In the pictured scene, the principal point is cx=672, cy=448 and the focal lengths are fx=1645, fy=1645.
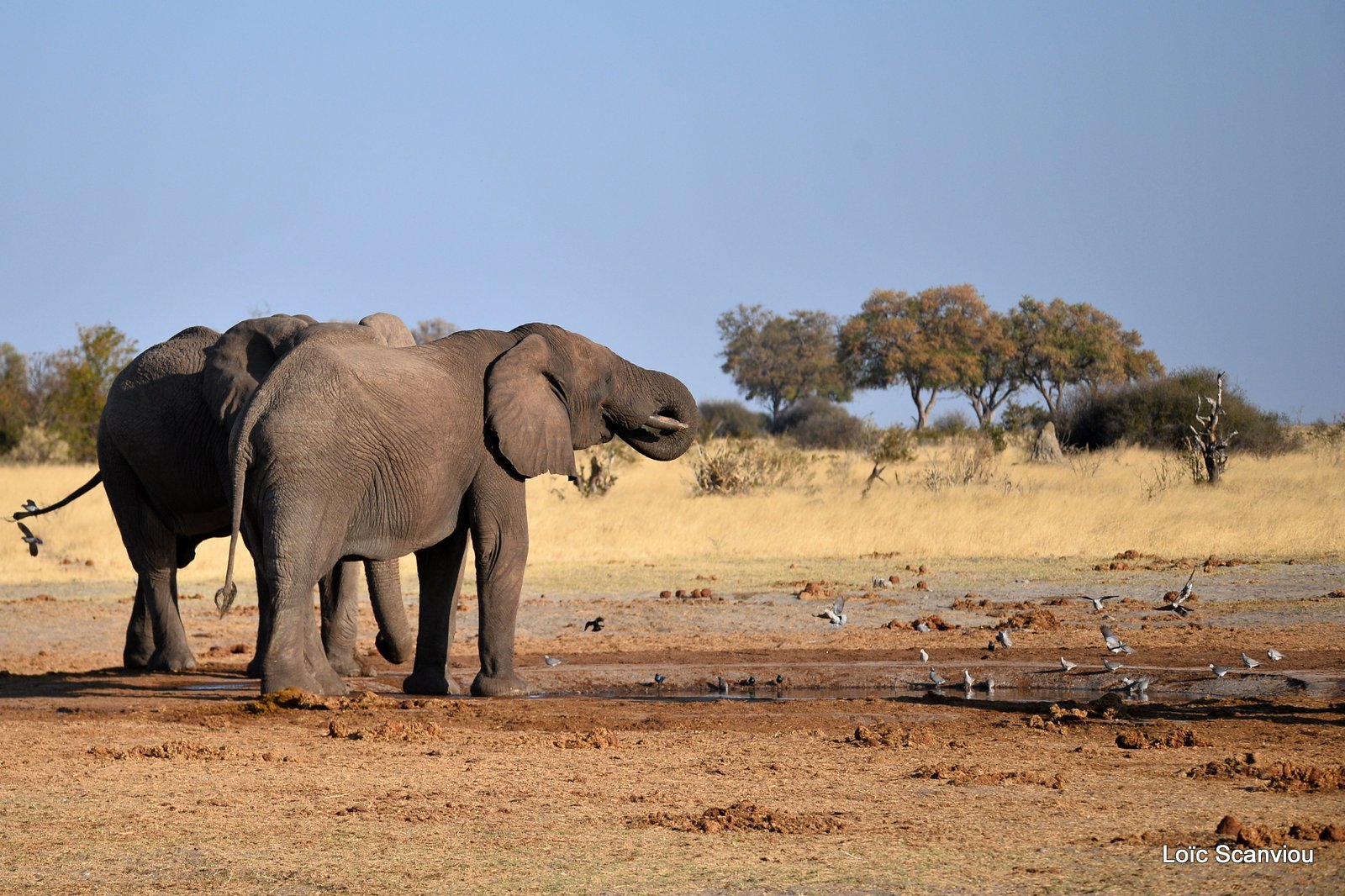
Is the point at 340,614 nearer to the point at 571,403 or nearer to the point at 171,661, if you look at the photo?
the point at 171,661

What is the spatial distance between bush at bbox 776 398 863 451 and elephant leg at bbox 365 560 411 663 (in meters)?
37.0

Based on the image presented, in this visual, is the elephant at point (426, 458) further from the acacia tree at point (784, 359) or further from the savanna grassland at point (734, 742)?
the acacia tree at point (784, 359)

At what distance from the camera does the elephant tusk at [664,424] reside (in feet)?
39.7

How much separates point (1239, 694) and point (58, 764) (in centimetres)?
720

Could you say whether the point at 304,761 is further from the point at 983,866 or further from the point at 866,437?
the point at 866,437

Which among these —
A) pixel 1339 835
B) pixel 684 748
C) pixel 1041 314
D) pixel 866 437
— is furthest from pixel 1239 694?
pixel 1041 314

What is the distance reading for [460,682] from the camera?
1199cm

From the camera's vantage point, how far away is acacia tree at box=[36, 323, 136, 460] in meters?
39.2

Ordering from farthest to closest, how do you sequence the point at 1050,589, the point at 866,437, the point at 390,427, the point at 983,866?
the point at 866,437
the point at 1050,589
the point at 390,427
the point at 983,866

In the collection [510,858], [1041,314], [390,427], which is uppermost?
[1041,314]

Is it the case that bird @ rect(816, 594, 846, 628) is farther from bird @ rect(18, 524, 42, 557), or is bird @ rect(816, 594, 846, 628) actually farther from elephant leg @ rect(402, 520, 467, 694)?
bird @ rect(18, 524, 42, 557)

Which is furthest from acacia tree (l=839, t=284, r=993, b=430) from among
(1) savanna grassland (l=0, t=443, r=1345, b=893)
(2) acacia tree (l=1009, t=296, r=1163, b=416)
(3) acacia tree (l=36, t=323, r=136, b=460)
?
(1) savanna grassland (l=0, t=443, r=1345, b=893)

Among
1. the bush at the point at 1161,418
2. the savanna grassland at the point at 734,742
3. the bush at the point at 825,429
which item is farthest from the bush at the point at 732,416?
the savanna grassland at the point at 734,742

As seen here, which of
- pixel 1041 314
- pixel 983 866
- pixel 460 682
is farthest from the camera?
pixel 1041 314
